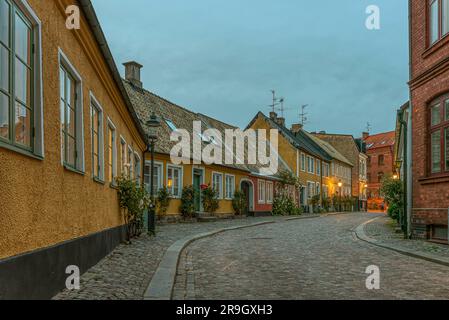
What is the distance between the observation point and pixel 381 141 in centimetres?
8231

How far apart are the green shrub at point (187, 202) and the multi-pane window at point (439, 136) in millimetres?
12474

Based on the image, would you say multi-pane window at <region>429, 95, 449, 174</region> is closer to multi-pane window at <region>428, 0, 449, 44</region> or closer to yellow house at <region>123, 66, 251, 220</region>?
multi-pane window at <region>428, 0, 449, 44</region>

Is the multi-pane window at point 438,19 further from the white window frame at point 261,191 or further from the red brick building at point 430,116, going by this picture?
the white window frame at point 261,191

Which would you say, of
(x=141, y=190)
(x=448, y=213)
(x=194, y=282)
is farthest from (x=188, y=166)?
(x=194, y=282)

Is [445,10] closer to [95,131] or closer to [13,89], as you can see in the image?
[95,131]

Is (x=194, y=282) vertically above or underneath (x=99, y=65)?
underneath

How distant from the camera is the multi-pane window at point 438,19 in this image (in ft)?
39.0

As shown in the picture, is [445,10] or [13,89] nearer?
[13,89]

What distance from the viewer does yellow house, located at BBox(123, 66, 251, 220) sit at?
21547 mm

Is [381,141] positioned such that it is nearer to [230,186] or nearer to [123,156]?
[230,186]

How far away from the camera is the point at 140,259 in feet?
29.7

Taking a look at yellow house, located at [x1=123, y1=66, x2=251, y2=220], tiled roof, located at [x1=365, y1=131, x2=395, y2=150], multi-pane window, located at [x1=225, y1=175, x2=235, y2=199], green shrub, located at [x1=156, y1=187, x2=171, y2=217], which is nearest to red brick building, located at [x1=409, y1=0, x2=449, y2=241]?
green shrub, located at [x1=156, y1=187, x2=171, y2=217]

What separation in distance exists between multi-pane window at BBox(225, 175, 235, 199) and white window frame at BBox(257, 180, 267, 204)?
13.8 feet

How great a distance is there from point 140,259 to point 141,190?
12.7 feet
